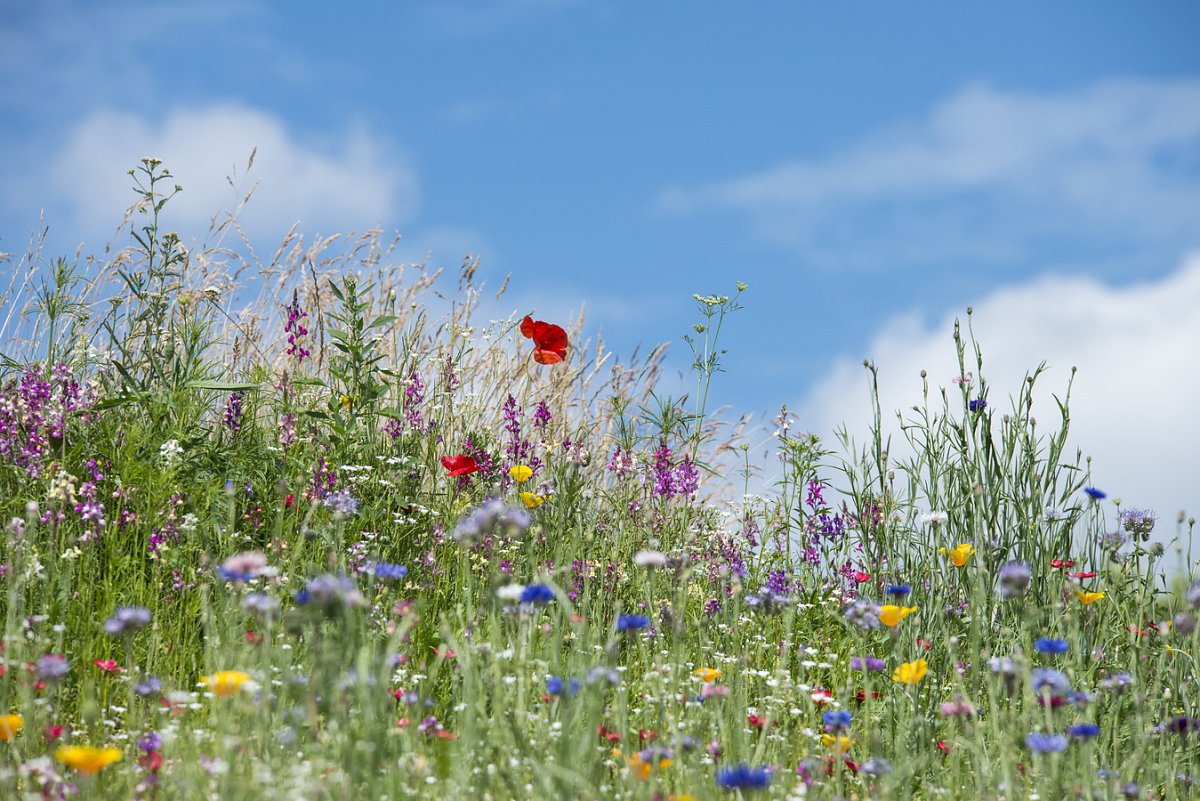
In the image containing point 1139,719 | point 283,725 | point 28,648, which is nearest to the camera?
point 283,725

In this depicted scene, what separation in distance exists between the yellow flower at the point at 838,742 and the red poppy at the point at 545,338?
9.04 ft

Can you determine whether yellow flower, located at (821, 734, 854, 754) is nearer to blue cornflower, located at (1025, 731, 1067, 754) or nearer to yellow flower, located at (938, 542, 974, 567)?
blue cornflower, located at (1025, 731, 1067, 754)

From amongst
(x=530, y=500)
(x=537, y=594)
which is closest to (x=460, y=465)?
(x=530, y=500)

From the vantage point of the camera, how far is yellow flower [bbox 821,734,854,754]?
243 centimetres

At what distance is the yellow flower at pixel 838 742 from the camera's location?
2435mm

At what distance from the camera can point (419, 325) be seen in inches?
263

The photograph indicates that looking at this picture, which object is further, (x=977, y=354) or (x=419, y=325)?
(x=419, y=325)

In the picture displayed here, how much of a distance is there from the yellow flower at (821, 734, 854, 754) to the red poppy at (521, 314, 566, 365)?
275cm

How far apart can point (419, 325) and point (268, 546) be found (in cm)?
305

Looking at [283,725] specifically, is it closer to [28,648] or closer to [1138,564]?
[28,648]

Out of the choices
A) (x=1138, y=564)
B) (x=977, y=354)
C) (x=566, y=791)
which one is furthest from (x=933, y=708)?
(x=566, y=791)

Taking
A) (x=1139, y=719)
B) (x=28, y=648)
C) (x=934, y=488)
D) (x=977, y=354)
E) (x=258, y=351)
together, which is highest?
(x=258, y=351)

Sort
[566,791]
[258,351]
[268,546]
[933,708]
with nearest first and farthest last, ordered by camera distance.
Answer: [566,791] < [933,708] < [268,546] < [258,351]

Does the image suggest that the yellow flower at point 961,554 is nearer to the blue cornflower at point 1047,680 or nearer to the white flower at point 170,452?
the blue cornflower at point 1047,680
